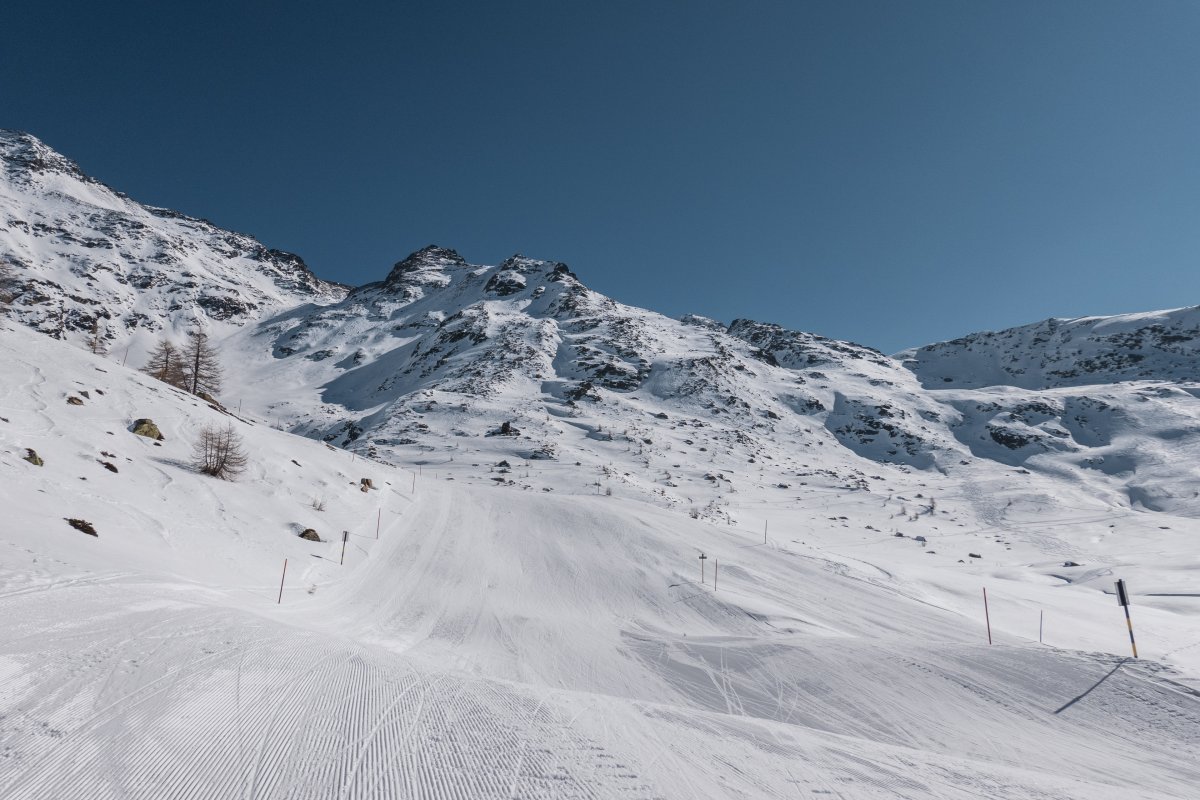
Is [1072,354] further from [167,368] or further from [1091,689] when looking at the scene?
[167,368]

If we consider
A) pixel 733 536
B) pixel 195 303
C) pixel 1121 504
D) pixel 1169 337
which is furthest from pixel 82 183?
pixel 1169 337

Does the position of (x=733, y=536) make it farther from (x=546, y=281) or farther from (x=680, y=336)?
(x=546, y=281)

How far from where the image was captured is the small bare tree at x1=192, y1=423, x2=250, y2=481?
19016 millimetres

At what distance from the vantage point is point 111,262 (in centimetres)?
12812

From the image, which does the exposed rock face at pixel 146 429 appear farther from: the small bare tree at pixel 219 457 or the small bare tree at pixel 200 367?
the small bare tree at pixel 200 367

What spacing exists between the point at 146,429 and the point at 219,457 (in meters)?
3.22

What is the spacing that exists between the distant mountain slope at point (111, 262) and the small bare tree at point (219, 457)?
350 feet

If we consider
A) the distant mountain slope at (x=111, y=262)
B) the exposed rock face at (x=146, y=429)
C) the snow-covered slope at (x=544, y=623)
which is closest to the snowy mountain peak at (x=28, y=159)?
the distant mountain slope at (x=111, y=262)

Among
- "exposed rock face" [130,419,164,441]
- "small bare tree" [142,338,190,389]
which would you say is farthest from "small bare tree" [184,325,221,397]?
"exposed rock face" [130,419,164,441]

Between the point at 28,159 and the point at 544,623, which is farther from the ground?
the point at 28,159

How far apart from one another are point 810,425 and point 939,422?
27.0 meters

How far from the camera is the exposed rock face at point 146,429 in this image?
1933 centimetres

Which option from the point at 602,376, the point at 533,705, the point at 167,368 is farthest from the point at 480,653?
the point at 602,376

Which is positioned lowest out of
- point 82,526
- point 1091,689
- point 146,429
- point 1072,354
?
point 1091,689
